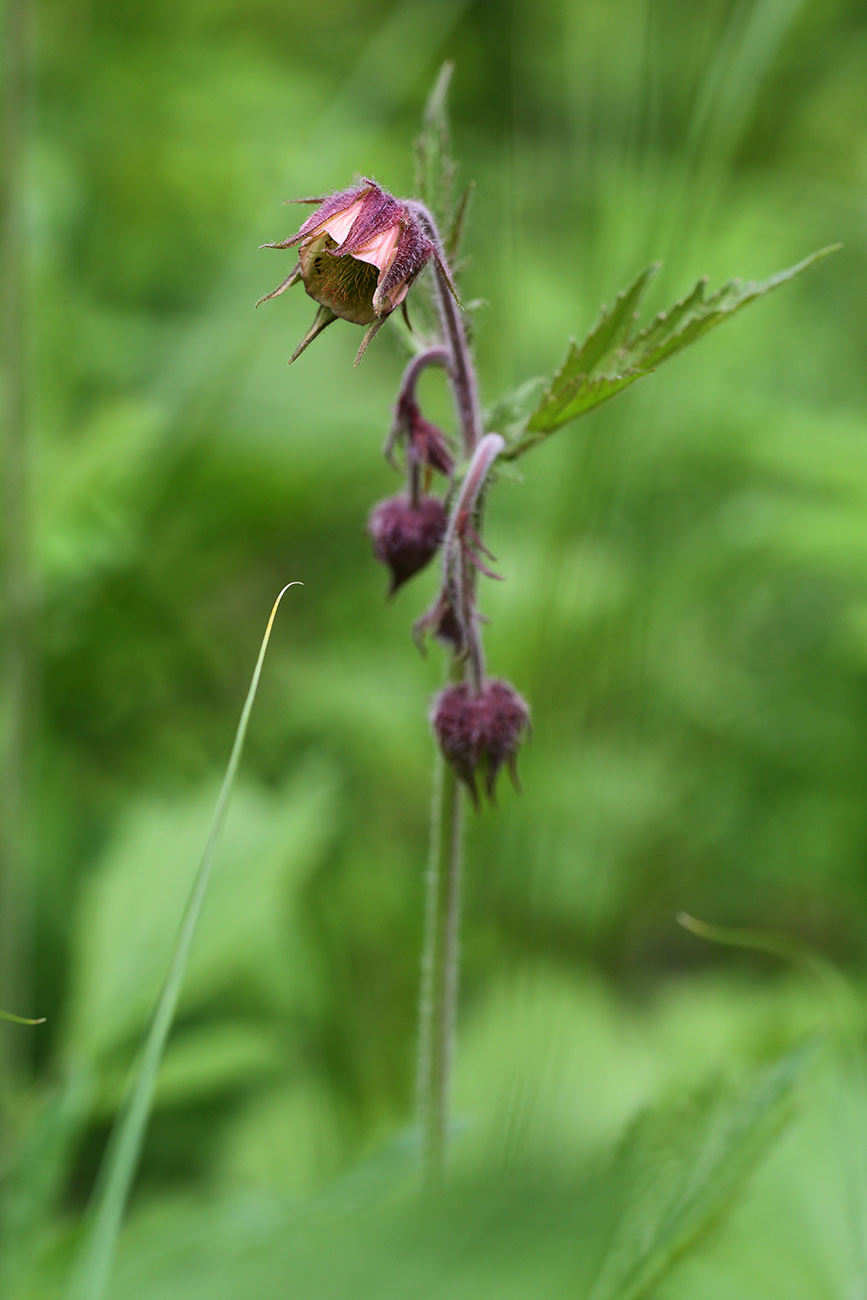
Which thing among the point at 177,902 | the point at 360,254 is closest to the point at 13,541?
the point at 177,902

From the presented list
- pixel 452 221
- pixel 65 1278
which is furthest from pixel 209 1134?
pixel 452 221

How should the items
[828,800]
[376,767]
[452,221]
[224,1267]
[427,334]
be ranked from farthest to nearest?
[376,767], [828,800], [427,334], [452,221], [224,1267]

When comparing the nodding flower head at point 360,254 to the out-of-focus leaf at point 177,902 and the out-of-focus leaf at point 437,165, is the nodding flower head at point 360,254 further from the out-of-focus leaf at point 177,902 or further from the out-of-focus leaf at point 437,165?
the out-of-focus leaf at point 177,902

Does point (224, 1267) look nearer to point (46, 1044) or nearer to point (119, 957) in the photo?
point (119, 957)

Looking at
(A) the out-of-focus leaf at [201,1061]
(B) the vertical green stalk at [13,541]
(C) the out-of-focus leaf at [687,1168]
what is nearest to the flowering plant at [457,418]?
(C) the out-of-focus leaf at [687,1168]

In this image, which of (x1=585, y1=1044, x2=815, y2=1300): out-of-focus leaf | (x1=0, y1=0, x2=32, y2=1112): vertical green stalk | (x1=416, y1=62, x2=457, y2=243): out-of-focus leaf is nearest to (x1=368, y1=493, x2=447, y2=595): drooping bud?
(x1=416, y1=62, x2=457, y2=243): out-of-focus leaf

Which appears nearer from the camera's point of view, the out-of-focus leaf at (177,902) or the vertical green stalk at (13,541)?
the vertical green stalk at (13,541)
